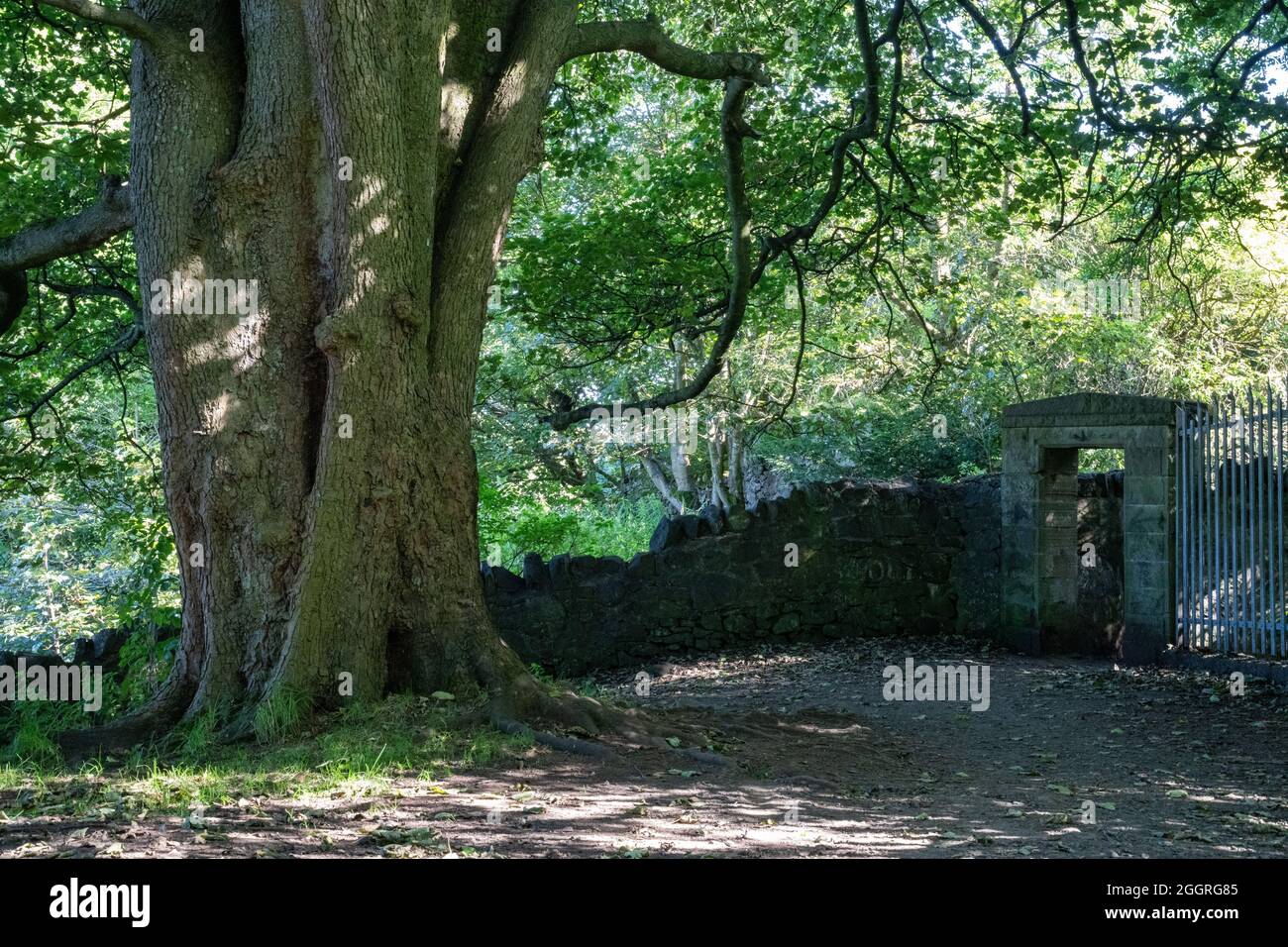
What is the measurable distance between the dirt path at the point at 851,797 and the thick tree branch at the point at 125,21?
392cm

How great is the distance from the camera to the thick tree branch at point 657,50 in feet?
25.6

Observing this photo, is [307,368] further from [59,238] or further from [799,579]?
[799,579]

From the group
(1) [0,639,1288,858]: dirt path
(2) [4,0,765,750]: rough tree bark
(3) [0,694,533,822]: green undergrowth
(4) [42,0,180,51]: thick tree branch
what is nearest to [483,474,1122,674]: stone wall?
(1) [0,639,1288,858]: dirt path

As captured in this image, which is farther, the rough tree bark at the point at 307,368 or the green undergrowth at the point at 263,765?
the rough tree bark at the point at 307,368

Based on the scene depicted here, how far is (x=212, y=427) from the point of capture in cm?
628

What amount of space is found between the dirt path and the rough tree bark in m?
1.03

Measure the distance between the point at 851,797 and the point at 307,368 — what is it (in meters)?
3.75

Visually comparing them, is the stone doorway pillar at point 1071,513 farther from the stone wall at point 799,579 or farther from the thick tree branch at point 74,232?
the thick tree branch at point 74,232

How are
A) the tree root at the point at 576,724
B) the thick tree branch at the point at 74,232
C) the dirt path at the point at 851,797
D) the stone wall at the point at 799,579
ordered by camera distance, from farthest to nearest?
the stone wall at the point at 799,579 → the thick tree branch at the point at 74,232 → the tree root at the point at 576,724 → the dirt path at the point at 851,797

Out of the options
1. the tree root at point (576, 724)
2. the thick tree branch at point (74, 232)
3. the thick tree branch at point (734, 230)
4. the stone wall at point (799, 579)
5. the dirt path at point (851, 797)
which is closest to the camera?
the dirt path at point (851, 797)

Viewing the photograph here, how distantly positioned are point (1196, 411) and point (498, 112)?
7.92 meters

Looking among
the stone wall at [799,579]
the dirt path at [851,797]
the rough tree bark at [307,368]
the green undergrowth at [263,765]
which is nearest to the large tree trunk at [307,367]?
the rough tree bark at [307,368]

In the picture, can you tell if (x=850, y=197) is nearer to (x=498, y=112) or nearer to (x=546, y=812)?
(x=498, y=112)

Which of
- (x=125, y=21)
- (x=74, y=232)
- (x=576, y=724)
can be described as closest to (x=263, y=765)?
(x=576, y=724)
